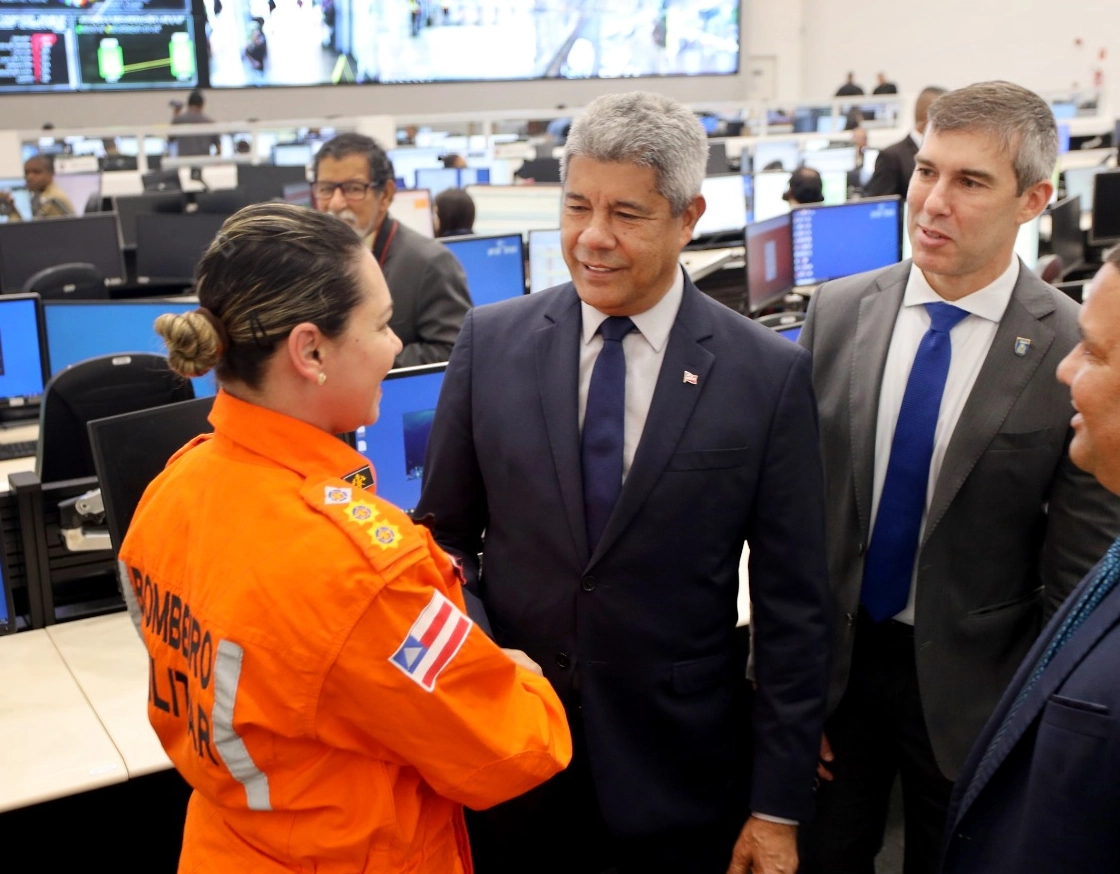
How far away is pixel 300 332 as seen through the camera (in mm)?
1132

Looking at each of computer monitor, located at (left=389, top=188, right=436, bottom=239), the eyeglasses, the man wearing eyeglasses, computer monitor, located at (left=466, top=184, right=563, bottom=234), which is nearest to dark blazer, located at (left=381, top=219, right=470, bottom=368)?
the man wearing eyeglasses

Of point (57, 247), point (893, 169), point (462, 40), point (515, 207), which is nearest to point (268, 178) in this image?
point (57, 247)

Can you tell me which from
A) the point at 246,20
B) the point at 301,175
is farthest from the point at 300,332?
the point at 246,20

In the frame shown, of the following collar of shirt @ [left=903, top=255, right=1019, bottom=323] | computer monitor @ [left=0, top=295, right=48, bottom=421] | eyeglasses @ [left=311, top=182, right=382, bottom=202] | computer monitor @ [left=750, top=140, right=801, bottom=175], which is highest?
computer monitor @ [left=750, top=140, right=801, bottom=175]

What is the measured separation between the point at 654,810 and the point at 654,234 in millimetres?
772

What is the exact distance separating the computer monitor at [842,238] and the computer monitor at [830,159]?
9.87 feet

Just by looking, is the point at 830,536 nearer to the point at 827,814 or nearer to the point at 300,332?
the point at 827,814

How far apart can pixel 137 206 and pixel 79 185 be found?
1.46 meters

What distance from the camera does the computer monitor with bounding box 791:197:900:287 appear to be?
5.12m

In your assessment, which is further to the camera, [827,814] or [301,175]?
[301,175]

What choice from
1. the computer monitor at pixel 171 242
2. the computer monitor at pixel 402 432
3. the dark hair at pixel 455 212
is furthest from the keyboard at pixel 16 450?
the computer monitor at pixel 171 242

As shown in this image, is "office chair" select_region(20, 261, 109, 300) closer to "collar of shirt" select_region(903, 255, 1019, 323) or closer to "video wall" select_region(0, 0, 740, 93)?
"collar of shirt" select_region(903, 255, 1019, 323)

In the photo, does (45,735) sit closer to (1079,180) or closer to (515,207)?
(515,207)

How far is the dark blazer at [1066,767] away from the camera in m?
0.99
